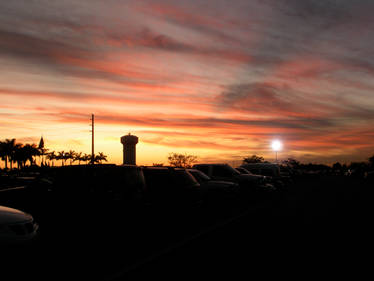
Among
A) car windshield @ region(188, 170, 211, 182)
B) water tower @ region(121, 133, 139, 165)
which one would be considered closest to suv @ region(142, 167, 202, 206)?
car windshield @ region(188, 170, 211, 182)

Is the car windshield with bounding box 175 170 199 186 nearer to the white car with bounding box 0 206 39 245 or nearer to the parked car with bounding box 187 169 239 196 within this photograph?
the parked car with bounding box 187 169 239 196

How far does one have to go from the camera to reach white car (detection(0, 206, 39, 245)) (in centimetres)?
601

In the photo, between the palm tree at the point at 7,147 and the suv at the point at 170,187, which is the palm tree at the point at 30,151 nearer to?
the palm tree at the point at 7,147

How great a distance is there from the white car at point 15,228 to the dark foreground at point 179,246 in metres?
0.13

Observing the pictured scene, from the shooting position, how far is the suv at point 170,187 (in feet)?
36.0

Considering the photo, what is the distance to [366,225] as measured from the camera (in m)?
11.9

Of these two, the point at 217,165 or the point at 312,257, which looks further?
the point at 217,165

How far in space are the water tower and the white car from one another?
11482cm

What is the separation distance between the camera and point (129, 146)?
12338cm

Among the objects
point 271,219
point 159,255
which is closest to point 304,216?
point 271,219

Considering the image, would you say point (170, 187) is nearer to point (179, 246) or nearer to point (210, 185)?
point (179, 246)

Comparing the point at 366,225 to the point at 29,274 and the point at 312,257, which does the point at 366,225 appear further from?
the point at 29,274

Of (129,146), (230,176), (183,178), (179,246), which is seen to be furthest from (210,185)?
(129,146)

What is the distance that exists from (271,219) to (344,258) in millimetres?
5982
